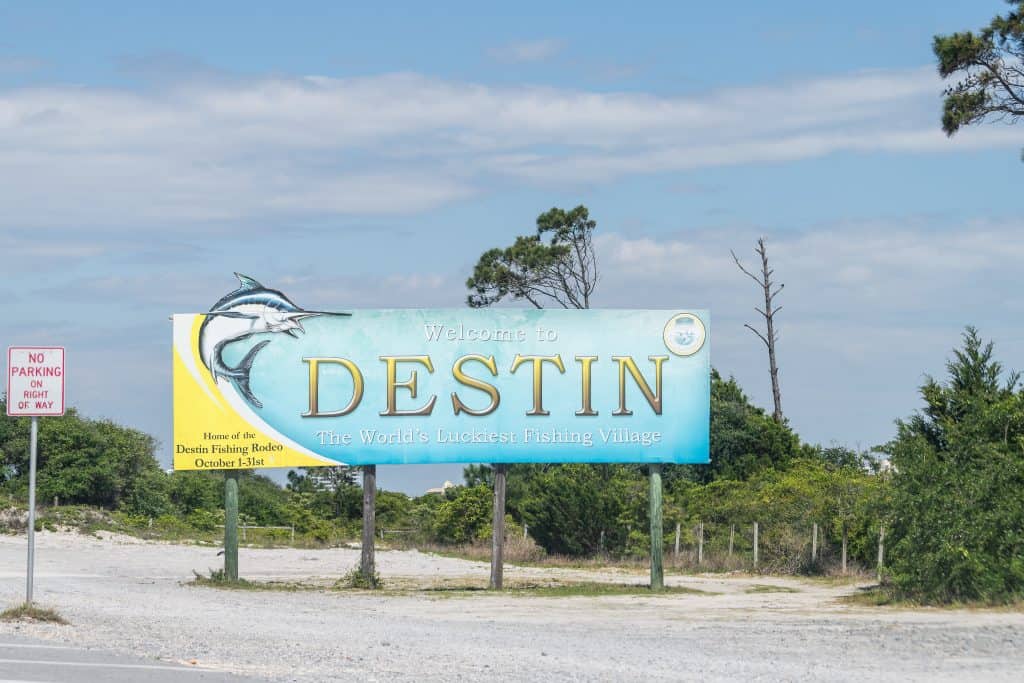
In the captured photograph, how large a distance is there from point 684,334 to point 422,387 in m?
5.52

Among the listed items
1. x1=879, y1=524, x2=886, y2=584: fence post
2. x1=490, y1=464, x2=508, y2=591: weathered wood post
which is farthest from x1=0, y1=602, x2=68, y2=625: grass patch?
x1=879, y1=524, x2=886, y2=584: fence post

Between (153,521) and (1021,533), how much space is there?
124 feet

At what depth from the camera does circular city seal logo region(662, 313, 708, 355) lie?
29953mm

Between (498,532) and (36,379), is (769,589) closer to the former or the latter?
(498,532)

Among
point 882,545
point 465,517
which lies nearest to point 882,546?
point 882,545

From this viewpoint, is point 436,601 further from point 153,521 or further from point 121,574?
point 153,521

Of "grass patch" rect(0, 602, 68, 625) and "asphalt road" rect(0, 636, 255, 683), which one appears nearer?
"asphalt road" rect(0, 636, 255, 683)

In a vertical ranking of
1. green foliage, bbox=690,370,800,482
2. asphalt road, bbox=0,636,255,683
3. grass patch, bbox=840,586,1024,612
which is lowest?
grass patch, bbox=840,586,1024,612

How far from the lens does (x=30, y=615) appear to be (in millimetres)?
17750

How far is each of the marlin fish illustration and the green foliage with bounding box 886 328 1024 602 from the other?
12052 mm

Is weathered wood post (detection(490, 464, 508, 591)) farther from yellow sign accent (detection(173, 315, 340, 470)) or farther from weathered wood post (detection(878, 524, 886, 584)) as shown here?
weathered wood post (detection(878, 524, 886, 584))

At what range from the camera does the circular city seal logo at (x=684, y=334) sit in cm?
2995

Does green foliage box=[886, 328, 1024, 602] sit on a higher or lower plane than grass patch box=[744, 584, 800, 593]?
higher

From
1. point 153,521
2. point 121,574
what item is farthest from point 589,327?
point 153,521
